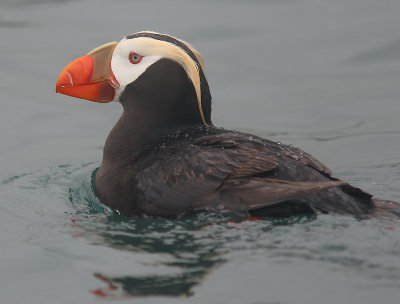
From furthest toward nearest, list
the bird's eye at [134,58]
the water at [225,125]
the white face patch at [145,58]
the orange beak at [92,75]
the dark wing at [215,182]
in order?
the orange beak at [92,75] → the bird's eye at [134,58] → the white face patch at [145,58] → the dark wing at [215,182] → the water at [225,125]

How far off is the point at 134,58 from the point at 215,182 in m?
1.15

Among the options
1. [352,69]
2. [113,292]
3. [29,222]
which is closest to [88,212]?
[29,222]

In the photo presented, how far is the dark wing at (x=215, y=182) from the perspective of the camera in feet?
15.9

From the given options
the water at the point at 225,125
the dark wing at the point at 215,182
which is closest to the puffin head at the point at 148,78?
the dark wing at the point at 215,182

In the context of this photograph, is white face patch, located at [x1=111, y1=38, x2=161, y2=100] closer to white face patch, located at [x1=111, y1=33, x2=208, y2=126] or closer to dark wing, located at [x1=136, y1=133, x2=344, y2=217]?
white face patch, located at [x1=111, y1=33, x2=208, y2=126]

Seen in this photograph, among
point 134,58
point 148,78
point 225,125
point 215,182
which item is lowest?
point 215,182

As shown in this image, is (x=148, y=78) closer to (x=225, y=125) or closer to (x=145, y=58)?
(x=145, y=58)

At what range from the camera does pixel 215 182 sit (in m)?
4.93

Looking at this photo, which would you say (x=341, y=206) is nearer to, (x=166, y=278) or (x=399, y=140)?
(x=166, y=278)

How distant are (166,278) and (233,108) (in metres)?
4.17

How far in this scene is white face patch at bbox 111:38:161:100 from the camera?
547 centimetres

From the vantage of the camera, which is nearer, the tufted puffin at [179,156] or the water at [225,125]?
the water at [225,125]

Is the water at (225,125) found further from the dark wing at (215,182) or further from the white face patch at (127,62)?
the white face patch at (127,62)

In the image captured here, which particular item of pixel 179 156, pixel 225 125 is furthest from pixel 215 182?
pixel 225 125
